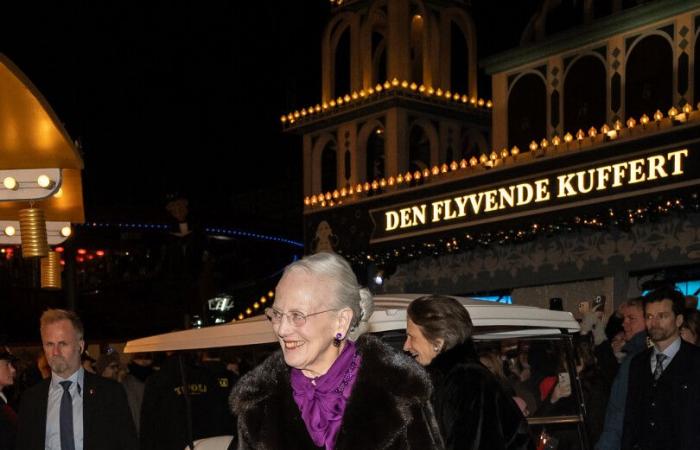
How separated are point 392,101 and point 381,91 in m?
0.35

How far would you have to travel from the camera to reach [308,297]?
11.3 feet

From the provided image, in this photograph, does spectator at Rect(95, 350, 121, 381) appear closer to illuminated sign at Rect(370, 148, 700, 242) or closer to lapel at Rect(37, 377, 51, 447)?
illuminated sign at Rect(370, 148, 700, 242)

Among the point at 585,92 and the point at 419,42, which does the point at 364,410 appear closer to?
the point at 585,92

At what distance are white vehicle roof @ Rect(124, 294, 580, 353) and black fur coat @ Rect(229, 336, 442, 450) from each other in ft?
8.08

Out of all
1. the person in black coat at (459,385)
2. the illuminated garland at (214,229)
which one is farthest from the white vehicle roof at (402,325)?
the illuminated garland at (214,229)

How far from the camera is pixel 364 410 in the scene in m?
3.45

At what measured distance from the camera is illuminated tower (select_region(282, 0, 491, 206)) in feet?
65.9

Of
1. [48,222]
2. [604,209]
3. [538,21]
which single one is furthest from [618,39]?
[48,222]

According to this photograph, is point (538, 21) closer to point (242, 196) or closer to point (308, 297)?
point (308, 297)

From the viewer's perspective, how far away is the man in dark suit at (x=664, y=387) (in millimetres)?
6633

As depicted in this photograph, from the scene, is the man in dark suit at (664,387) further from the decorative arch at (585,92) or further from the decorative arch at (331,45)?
the decorative arch at (331,45)

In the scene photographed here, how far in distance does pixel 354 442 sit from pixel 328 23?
19.1 metres

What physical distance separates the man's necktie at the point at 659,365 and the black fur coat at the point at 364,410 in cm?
378

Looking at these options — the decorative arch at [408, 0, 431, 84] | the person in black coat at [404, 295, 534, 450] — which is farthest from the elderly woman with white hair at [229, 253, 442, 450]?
the decorative arch at [408, 0, 431, 84]
